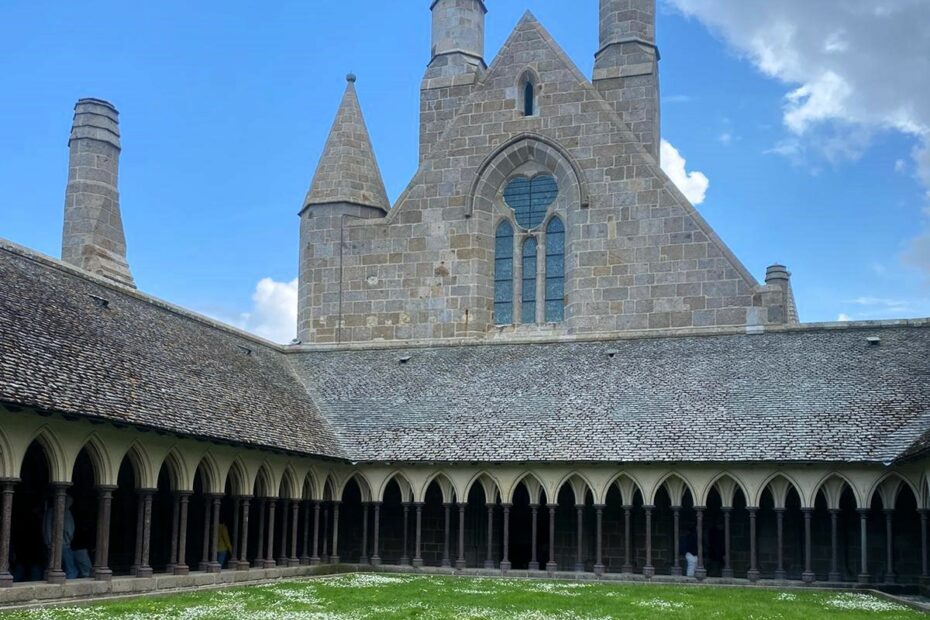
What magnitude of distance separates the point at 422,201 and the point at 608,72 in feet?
25.7

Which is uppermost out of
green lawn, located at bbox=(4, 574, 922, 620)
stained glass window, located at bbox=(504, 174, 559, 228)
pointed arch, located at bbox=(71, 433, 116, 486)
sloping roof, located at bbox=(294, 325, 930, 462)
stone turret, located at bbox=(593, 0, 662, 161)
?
stone turret, located at bbox=(593, 0, 662, 161)

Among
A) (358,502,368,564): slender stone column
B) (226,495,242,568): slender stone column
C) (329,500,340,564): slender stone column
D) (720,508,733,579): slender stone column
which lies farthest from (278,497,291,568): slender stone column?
(720,508,733,579): slender stone column

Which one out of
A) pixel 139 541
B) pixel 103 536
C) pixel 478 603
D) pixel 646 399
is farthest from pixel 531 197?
pixel 478 603

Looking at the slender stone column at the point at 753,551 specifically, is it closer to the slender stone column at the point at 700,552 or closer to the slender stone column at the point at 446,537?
the slender stone column at the point at 700,552

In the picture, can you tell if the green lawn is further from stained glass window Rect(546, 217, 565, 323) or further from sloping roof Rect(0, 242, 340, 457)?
stained glass window Rect(546, 217, 565, 323)

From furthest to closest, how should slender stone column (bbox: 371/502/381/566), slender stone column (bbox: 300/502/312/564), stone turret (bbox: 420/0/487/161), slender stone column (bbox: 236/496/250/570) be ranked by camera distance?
1. stone turret (bbox: 420/0/487/161)
2. slender stone column (bbox: 371/502/381/566)
3. slender stone column (bbox: 300/502/312/564)
4. slender stone column (bbox: 236/496/250/570)

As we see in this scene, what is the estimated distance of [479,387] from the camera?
3459 cm

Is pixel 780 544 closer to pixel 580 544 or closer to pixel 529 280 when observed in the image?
pixel 580 544

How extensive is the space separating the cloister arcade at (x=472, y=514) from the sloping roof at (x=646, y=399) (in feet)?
2.24

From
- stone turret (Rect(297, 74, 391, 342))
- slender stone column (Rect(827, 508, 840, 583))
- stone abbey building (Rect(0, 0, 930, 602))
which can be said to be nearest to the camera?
stone abbey building (Rect(0, 0, 930, 602))

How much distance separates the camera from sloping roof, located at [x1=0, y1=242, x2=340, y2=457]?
2200 cm

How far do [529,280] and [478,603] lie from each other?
70.6 feet

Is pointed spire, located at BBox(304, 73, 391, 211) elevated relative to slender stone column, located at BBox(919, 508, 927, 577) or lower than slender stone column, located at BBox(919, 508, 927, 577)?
elevated

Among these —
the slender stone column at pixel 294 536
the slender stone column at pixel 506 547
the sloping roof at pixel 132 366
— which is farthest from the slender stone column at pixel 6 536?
the slender stone column at pixel 506 547
